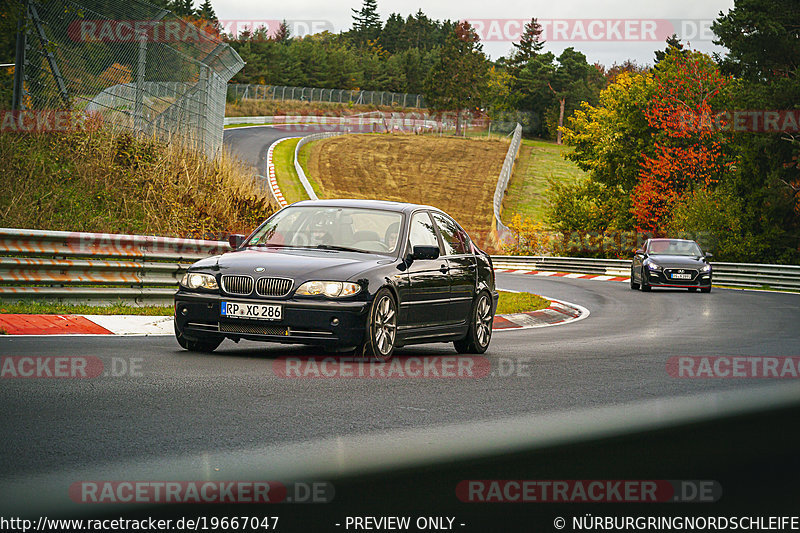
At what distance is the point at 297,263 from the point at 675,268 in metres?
21.9

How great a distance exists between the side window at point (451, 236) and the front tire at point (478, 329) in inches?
23.7

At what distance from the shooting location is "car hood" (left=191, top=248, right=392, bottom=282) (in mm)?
9719

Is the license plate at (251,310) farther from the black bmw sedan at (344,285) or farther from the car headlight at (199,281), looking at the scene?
the car headlight at (199,281)

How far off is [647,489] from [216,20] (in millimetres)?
133556

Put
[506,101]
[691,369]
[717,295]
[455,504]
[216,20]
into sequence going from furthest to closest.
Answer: [506,101], [216,20], [717,295], [691,369], [455,504]

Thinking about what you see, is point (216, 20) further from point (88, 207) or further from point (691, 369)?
point (691, 369)

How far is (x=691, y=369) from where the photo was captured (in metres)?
10.9

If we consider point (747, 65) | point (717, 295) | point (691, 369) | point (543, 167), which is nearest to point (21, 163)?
point (691, 369)

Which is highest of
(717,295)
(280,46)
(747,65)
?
(280,46)

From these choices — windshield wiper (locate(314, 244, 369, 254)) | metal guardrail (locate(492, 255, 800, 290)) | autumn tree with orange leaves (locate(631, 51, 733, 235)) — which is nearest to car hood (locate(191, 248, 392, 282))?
windshield wiper (locate(314, 244, 369, 254))

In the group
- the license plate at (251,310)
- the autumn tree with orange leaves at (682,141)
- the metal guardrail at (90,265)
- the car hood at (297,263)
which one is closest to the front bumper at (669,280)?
the metal guardrail at (90,265)

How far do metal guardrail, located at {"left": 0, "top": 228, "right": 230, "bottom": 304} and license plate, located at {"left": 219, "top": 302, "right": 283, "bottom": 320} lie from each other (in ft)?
13.9

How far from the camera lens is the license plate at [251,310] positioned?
9562 millimetres

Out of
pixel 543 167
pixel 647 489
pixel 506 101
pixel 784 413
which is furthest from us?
pixel 506 101
